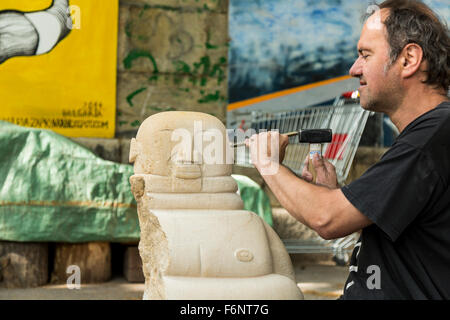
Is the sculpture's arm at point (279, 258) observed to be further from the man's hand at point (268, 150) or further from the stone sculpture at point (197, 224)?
the man's hand at point (268, 150)

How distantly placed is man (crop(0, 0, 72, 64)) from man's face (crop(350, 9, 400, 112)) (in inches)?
149

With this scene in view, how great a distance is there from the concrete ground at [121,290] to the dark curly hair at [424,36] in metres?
2.62

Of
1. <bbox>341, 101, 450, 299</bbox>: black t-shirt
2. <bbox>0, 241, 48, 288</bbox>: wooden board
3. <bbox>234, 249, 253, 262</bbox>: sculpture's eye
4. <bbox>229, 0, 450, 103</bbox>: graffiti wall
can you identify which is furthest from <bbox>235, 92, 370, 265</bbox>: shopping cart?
<bbox>341, 101, 450, 299</bbox>: black t-shirt

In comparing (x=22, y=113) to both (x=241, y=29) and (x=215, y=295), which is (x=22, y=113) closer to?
(x=241, y=29)

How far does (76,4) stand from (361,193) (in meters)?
4.13

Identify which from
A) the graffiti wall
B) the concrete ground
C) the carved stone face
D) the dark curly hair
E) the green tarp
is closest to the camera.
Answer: the dark curly hair

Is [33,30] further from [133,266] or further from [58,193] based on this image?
[133,266]

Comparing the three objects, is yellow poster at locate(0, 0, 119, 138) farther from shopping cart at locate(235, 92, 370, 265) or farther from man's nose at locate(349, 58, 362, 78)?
man's nose at locate(349, 58, 362, 78)

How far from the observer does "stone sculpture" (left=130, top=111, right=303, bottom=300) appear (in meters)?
1.91

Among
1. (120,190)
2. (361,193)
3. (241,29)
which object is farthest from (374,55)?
(241,29)

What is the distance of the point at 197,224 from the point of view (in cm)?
200

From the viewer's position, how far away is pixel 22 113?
4.78 meters

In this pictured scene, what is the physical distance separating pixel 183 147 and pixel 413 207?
1.08 m

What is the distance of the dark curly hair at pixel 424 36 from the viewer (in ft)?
5.08
